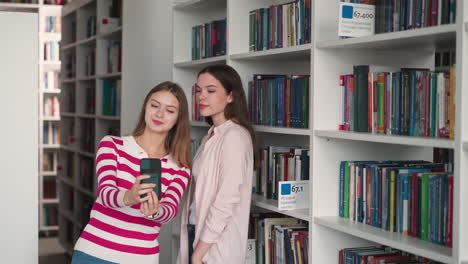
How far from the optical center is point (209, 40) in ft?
11.4

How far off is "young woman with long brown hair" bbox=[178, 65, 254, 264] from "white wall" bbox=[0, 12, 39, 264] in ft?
3.16

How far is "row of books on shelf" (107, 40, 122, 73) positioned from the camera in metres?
4.96

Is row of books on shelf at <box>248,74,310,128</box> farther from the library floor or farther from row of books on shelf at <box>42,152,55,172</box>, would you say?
row of books on shelf at <box>42,152,55,172</box>

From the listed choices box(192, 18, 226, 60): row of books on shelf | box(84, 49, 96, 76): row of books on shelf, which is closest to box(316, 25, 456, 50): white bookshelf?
box(192, 18, 226, 60): row of books on shelf

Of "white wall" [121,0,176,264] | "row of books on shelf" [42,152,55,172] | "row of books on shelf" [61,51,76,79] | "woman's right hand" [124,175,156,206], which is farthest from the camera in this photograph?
"row of books on shelf" [42,152,55,172]

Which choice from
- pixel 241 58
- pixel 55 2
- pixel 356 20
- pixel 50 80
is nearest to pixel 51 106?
pixel 50 80

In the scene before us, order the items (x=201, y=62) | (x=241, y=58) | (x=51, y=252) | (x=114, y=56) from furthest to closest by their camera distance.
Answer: (x=51, y=252) < (x=114, y=56) < (x=201, y=62) < (x=241, y=58)

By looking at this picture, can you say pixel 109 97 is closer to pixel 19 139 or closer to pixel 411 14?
pixel 19 139

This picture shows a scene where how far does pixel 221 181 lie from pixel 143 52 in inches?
83.6

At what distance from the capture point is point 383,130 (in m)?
2.18

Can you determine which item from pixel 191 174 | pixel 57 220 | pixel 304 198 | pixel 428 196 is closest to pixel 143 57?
Result: pixel 191 174

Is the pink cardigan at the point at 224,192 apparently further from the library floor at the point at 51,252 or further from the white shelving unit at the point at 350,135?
the library floor at the point at 51,252

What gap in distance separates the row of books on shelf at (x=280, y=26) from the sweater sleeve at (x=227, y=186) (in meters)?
0.53

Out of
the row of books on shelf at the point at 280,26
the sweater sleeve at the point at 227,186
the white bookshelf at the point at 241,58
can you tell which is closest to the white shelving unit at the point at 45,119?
the white bookshelf at the point at 241,58
